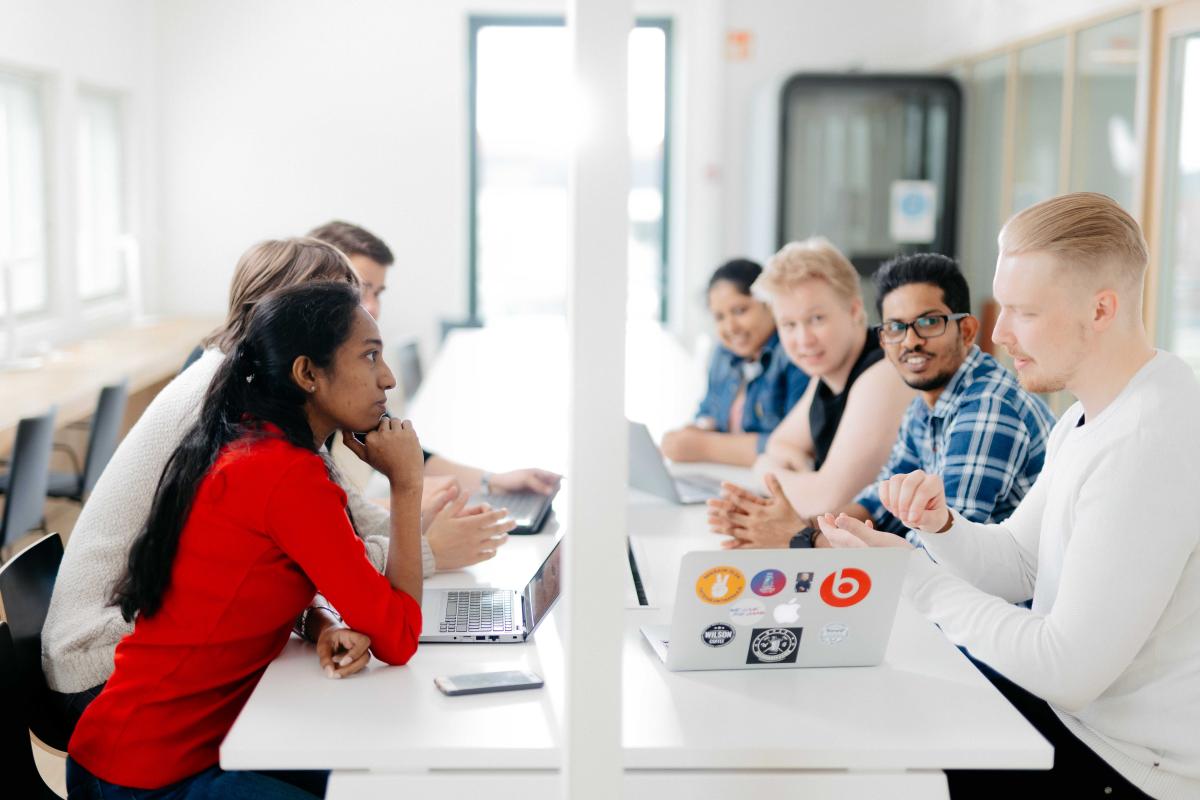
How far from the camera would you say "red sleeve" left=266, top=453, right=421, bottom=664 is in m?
1.62

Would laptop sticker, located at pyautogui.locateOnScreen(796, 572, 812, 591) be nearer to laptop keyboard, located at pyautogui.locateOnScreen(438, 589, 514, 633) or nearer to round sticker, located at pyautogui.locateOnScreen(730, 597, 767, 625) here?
round sticker, located at pyautogui.locateOnScreen(730, 597, 767, 625)

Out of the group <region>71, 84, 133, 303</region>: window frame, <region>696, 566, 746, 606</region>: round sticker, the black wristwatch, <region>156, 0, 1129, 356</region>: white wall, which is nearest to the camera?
<region>696, 566, 746, 606</region>: round sticker

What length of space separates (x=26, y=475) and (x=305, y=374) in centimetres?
215

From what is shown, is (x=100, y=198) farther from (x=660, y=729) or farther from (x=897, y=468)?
(x=660, y=729)

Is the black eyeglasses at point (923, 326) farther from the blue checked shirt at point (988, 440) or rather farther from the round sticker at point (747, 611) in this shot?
the round sticker at point (747, 611)

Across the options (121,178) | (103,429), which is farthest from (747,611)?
(121,178)

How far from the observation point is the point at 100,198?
20.8 ft

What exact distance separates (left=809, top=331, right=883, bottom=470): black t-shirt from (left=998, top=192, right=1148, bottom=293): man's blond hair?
116cm

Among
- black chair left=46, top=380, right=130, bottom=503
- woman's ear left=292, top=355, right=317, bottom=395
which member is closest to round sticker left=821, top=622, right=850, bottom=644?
woman's ear left=292, top=355, right=317, bottom=395

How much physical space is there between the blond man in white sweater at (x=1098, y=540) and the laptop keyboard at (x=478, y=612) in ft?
1.79

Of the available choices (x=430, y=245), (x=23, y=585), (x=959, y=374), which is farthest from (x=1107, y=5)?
(x=23, y=585)

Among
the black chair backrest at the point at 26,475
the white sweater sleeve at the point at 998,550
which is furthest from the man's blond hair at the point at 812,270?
the black chair backrest at the point at 26,475

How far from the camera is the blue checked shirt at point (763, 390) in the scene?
3496mm

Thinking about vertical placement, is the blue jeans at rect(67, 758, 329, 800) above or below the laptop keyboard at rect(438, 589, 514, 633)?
below
